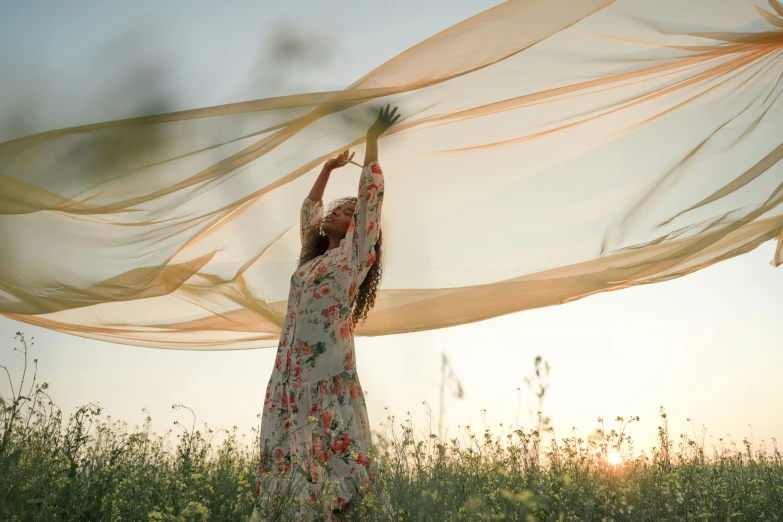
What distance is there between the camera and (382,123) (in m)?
3.15

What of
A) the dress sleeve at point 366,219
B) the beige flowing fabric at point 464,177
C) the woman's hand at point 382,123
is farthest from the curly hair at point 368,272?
the woman's hand at point 382,123

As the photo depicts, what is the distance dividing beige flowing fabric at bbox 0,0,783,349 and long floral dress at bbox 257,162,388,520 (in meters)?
0.46

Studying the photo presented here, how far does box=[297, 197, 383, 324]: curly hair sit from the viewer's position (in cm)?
369

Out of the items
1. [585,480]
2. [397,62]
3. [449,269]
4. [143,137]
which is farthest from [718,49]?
[143,137]

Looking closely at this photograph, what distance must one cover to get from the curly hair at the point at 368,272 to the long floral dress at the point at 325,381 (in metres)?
0.24

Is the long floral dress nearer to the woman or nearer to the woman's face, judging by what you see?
the woman

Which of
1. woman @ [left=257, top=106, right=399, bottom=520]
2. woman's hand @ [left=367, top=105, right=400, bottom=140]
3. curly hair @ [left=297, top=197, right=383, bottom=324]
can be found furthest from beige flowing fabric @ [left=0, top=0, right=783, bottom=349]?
woman @ [left=257, top=106, right=399, bottom=520]

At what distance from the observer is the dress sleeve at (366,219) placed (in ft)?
10.6

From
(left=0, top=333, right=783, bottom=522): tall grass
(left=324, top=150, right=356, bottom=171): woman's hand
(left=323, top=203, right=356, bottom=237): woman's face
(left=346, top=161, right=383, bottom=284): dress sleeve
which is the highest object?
(left=324, top=150, right=356, bottom=171): woman's hand

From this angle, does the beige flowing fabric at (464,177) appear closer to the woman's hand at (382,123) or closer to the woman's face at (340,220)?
the woman's hand at (382,123)

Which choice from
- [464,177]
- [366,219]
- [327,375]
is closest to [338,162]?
[366,219]

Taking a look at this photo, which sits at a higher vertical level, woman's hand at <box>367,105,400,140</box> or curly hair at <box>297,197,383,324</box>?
woman's hand at <box>367,105,400,140</box>

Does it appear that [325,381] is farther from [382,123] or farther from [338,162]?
[382,123]

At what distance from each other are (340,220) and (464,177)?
0.70 m
